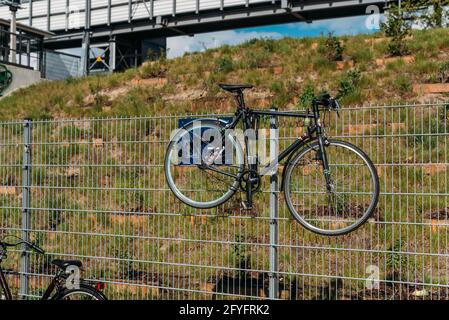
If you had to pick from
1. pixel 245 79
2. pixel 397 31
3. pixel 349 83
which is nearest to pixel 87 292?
pixel 349 83

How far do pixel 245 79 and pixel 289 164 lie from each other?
7.85 meters

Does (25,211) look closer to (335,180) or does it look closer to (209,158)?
(209,158)

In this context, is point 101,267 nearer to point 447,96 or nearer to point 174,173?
point 174,173

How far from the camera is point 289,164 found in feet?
18.5

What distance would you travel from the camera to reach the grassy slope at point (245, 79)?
1189 centimetres

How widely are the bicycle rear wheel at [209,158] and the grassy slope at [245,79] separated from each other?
19.2 feet

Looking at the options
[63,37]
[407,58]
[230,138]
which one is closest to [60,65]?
[63,37]

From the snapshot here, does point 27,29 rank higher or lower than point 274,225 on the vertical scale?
higher

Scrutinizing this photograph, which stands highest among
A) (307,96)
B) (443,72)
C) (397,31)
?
(397,31)

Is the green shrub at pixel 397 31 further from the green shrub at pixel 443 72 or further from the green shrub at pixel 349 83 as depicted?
the green shrub at pixel 443 72

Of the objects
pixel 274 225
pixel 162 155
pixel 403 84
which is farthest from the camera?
pixel 403 84

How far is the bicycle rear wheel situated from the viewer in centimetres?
592

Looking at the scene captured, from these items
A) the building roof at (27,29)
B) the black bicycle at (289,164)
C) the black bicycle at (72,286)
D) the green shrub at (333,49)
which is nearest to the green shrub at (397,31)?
the green shrub at (333,49)

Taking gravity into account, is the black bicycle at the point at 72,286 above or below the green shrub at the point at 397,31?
below
